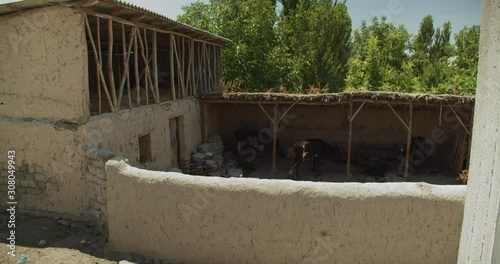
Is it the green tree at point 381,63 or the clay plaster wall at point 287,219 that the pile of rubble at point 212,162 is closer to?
the clay plaster wall at point 287,219


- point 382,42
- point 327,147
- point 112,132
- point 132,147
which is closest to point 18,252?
point 112,132

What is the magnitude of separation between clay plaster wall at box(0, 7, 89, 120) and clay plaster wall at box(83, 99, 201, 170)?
643mm

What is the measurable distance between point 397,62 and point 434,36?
8.92 metres

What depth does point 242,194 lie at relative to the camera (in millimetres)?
4777

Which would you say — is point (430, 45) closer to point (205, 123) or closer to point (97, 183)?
point (205, 123)

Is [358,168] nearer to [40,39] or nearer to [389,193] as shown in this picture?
[389,193]

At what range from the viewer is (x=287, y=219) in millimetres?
4684

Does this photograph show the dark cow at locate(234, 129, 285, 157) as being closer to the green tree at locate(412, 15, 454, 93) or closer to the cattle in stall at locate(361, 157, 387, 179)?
the cattle in stall at locate(361, 157, 387, 179)

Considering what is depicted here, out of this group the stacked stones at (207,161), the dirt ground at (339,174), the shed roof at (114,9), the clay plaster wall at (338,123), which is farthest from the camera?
the clay plaster wall at (338,123)

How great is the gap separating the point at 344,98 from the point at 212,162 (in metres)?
5.09

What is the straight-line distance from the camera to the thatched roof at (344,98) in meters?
11.7

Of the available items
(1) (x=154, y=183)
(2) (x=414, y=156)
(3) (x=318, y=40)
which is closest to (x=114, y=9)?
(1) (x=154, y=183)

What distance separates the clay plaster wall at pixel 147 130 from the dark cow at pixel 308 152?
3.76 m

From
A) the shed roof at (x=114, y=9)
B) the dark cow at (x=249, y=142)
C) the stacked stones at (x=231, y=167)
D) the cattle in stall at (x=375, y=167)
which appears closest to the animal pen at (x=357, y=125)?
the cattle in stall at (x=375, y=167)
